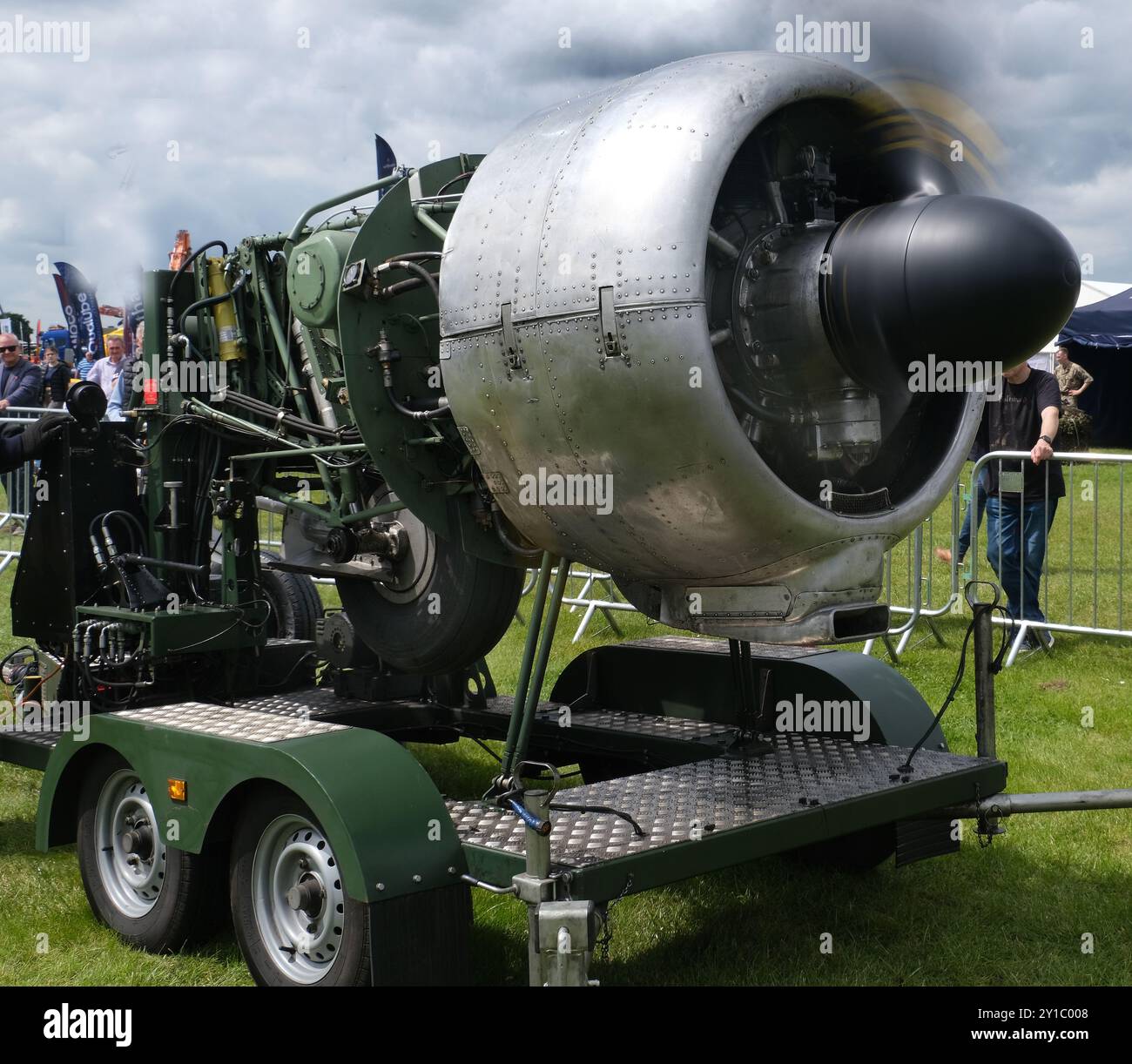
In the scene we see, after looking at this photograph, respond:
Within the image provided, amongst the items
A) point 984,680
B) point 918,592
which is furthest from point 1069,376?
point 984,680

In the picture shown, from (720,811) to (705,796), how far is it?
0.19m

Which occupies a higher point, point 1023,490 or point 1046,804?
point 1023,490

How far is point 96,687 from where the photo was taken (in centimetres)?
579

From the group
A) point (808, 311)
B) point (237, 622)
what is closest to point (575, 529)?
point (808, 311)

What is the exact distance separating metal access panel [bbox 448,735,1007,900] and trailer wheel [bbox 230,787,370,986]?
419 millimetres

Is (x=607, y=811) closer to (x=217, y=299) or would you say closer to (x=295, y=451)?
(x=295, y=451)

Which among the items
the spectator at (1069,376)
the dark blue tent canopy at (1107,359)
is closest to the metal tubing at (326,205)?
the spectator at (1069,376)

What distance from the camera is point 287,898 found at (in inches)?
160

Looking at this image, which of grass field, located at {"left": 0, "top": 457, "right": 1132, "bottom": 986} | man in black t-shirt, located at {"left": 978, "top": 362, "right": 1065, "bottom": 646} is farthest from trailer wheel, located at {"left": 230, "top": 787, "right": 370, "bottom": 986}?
man in black t-shirt, located at {"left": 978, "top": 362, "right": 1065, "bottom": 646}

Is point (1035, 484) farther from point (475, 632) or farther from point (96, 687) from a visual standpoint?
point (96, 687)

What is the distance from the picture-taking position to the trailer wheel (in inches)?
151

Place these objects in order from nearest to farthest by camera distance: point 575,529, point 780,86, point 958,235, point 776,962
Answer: point 958,235 → point 780,86 → point 575,529 → point 776,962

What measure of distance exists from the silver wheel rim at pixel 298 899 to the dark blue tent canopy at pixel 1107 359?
79.9ft
